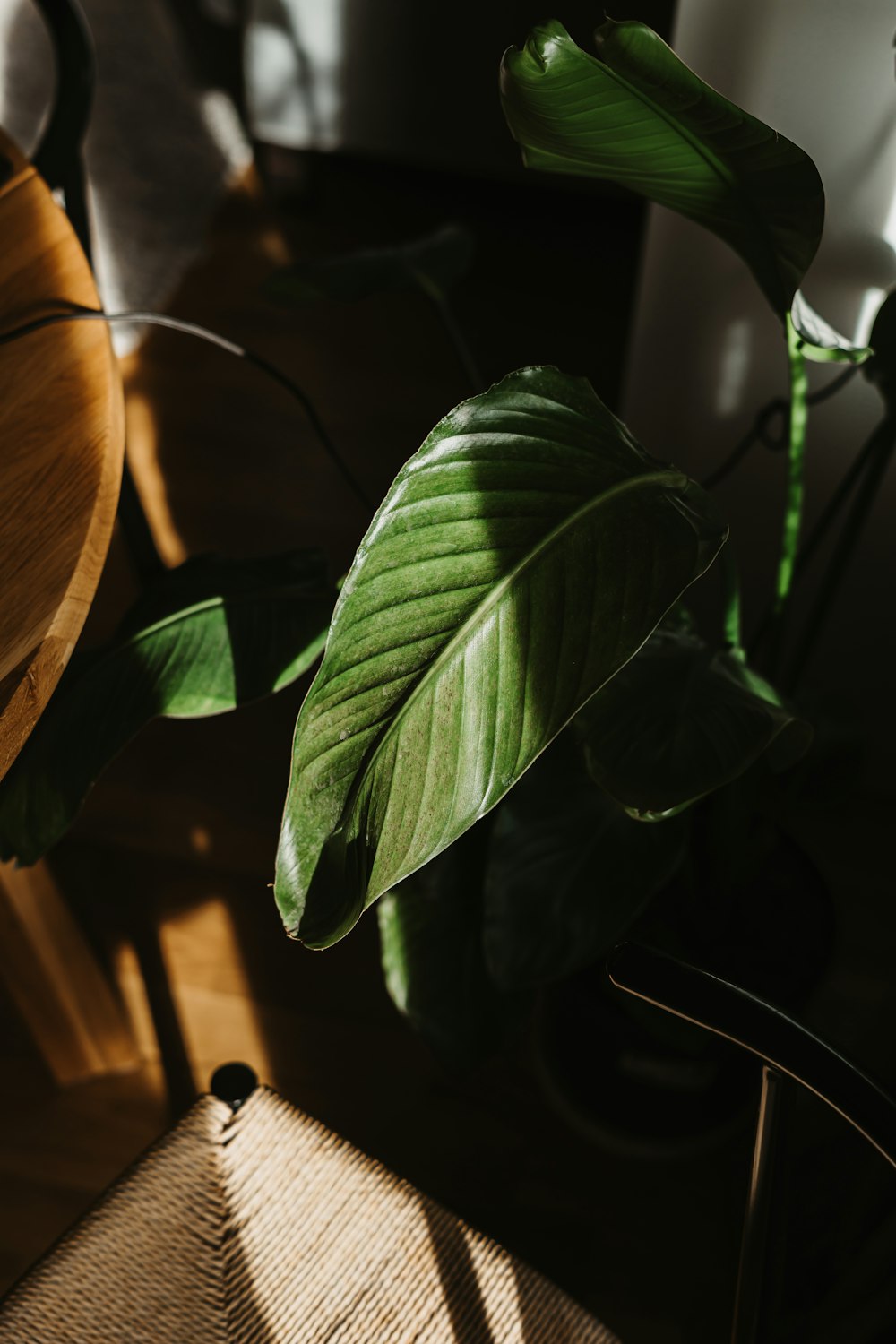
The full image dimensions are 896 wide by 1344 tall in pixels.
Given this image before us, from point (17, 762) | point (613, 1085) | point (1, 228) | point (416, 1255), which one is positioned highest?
point (1, 228)

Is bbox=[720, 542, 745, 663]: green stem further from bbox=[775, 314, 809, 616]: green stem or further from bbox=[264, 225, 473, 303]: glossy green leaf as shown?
bbox=[264, 225, 473, 303]: glossy green leaf

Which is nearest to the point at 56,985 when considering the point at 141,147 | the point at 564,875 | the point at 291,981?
the point at 291,981

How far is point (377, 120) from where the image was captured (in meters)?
2.19

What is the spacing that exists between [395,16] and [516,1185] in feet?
6.25

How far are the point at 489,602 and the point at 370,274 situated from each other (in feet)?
1.72

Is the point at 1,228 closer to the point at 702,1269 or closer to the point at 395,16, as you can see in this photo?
the point at 702,1269

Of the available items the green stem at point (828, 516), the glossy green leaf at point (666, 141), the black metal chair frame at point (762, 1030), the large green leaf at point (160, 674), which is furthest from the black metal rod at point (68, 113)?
the black metal chair frame at point (762, 1030)

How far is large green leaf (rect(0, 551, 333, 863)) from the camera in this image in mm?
742

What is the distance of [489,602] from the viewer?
53 cm

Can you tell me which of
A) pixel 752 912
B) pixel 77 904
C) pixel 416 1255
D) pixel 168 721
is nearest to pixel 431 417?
pixel 168 721

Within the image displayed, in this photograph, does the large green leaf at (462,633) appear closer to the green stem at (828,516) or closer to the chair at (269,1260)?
the chair at (269,1260)

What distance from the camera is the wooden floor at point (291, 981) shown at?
3.71 ft

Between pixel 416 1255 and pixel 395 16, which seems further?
pixel 395 16

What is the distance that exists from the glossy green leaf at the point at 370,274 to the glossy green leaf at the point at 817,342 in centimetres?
36
